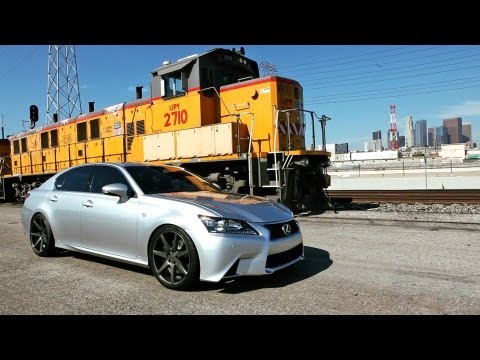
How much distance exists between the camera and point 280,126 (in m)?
11.5

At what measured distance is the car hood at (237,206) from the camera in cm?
468

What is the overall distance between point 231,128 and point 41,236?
5734 mm

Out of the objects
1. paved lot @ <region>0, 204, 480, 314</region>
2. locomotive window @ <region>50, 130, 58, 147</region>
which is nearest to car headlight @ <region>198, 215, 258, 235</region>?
paved lot @ <region>0, 204, 480, 314</region>

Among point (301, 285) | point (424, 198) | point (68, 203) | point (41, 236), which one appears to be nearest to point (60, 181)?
point (68, 203)

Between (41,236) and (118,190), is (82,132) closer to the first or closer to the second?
(41,236)

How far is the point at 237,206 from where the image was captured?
4.93 metres

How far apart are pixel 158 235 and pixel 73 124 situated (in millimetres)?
13997

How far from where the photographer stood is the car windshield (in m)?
5.54

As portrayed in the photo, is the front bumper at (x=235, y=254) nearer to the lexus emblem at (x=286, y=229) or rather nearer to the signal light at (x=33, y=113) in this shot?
the lexus emblem at (x=286, y=229)

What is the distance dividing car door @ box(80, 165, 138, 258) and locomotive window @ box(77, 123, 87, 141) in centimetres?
1112

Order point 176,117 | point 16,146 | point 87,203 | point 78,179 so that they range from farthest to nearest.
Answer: point 16,146 < point 176,117 < point 78,179 < point 87,203

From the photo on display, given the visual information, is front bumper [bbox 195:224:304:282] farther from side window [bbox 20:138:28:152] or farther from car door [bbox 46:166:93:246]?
side window [bbox 20:138:28:152]
